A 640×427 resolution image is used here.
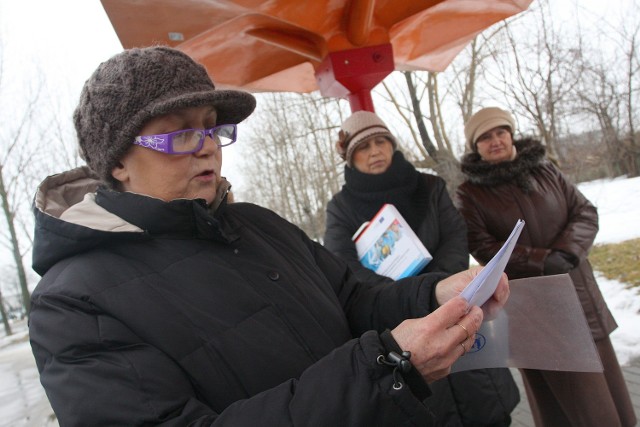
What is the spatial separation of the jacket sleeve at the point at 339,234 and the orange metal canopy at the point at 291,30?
1.12 m

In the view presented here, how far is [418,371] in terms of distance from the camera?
1051mm

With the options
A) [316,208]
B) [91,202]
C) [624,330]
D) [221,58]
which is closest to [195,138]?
[91,202]

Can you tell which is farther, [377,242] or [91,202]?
[377,242]

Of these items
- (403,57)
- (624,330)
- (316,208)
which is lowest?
(624,330)

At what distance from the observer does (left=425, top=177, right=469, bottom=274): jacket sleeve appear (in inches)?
103

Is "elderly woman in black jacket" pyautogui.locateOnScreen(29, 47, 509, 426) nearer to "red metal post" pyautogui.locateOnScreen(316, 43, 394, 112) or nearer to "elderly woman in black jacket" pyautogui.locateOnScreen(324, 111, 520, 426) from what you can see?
"elderly woman in black jacket" pyautogui.locateOnScreen(324, 111, 520, 426)

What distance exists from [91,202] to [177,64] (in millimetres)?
519

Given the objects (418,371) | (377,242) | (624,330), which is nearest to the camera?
(418,371)

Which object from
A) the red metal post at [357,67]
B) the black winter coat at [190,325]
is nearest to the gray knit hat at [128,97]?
the black winter coat at [190,325]

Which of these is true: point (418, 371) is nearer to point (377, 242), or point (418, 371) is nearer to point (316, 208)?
point (377, 242)

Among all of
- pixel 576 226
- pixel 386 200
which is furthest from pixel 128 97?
pixel 576 226

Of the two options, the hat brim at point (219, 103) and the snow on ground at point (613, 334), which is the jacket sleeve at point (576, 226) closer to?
the snow on ground at point (613, 334)

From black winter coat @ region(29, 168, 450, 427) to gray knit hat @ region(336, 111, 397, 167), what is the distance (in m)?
1.44

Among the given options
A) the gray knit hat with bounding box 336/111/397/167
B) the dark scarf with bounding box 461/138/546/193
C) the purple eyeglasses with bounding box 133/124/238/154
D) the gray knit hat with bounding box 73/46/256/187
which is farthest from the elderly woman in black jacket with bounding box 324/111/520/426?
the gray knit hat with bounding box 73/46/256/187
